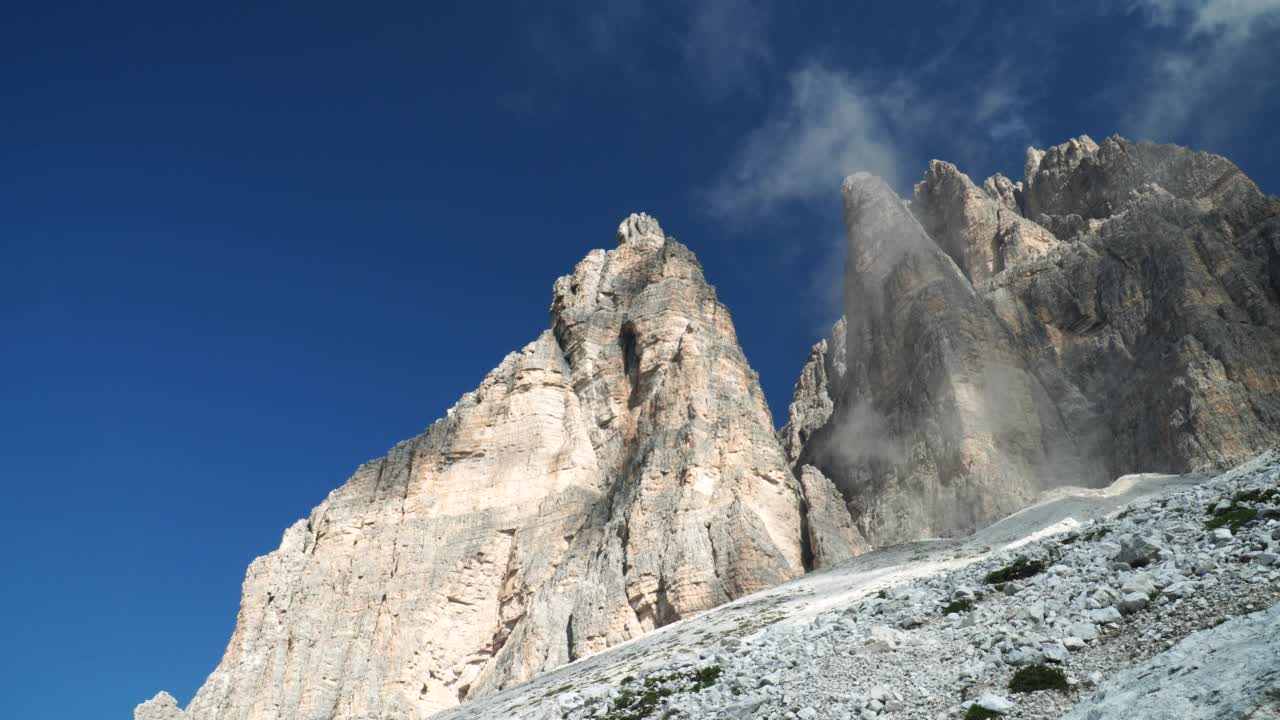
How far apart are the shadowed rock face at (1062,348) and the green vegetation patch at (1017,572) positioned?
122ft

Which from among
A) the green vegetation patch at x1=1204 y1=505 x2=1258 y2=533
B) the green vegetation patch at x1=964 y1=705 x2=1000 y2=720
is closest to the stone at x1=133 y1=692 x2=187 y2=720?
the green vegetation patch at x1=964 y1=705 x2=1000 y2=720

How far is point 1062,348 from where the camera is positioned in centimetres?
7138

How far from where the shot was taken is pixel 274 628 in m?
66.2

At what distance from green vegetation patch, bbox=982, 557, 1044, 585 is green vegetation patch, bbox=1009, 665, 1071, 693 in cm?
551

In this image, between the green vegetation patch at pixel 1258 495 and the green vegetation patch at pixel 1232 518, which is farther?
the green vegetation patch at pixel 1258 495

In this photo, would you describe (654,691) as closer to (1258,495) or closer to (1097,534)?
(1097,534)

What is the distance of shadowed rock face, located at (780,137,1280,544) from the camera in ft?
195

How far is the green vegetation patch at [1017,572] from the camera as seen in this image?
21.5m

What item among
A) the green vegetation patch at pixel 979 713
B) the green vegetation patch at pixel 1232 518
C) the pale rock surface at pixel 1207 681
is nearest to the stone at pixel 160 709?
the green vegetation patch at pixel 979 713

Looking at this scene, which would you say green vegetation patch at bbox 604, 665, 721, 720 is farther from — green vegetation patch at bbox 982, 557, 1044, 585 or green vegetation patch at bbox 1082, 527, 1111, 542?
green vegetation patch at bbox 1082, 527, 1111, 542

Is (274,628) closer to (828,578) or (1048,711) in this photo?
(828,578)

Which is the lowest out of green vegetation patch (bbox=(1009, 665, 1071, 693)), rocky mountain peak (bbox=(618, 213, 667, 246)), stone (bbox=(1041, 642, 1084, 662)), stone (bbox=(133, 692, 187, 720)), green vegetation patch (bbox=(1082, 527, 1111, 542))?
green vegetation patch (bbox=(1009, 665, 1071, 693))

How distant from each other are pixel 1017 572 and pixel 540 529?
46.1 metres

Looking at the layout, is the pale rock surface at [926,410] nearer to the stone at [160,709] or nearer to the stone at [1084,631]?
the stone at [160,709]
